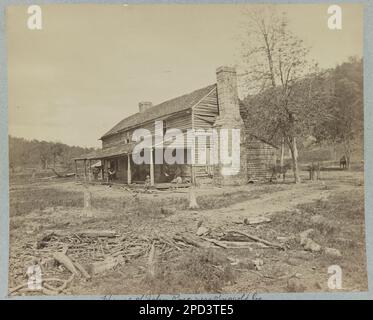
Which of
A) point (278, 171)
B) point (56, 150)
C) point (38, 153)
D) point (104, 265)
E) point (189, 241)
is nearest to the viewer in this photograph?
point (104, 265)

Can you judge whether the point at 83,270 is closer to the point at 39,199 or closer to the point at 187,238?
the point at 39,199

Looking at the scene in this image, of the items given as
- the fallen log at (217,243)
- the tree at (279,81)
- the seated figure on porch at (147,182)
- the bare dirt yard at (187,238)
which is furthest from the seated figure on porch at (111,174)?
the tree at (279,81)

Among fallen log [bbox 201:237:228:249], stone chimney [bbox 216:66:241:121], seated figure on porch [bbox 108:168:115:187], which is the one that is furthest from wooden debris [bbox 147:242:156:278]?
stone chimney [bbox 216:66:241:121]

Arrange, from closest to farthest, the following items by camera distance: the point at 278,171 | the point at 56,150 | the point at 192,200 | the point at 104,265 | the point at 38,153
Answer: the point at 104,265
the point at 38,153
the point at 56,150
the point at 192,200
the point at 278,171

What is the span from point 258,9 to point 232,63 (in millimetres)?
1094

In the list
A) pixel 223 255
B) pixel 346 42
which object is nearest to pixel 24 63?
pixel 223 255

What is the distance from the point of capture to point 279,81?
26.0 ft

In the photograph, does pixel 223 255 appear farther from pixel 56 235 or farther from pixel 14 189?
pixel 14 189

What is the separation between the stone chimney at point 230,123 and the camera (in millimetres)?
7711

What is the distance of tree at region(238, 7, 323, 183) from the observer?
294 inches

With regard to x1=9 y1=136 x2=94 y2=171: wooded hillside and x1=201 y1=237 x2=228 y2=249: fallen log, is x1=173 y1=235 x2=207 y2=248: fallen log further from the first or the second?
x1=9 y1=136 x2=94 y2=171: wooded hillside

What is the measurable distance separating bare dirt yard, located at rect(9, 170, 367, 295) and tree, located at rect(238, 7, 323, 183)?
1.00 m

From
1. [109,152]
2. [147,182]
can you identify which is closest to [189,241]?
[147,182]

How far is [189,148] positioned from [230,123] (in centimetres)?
100
